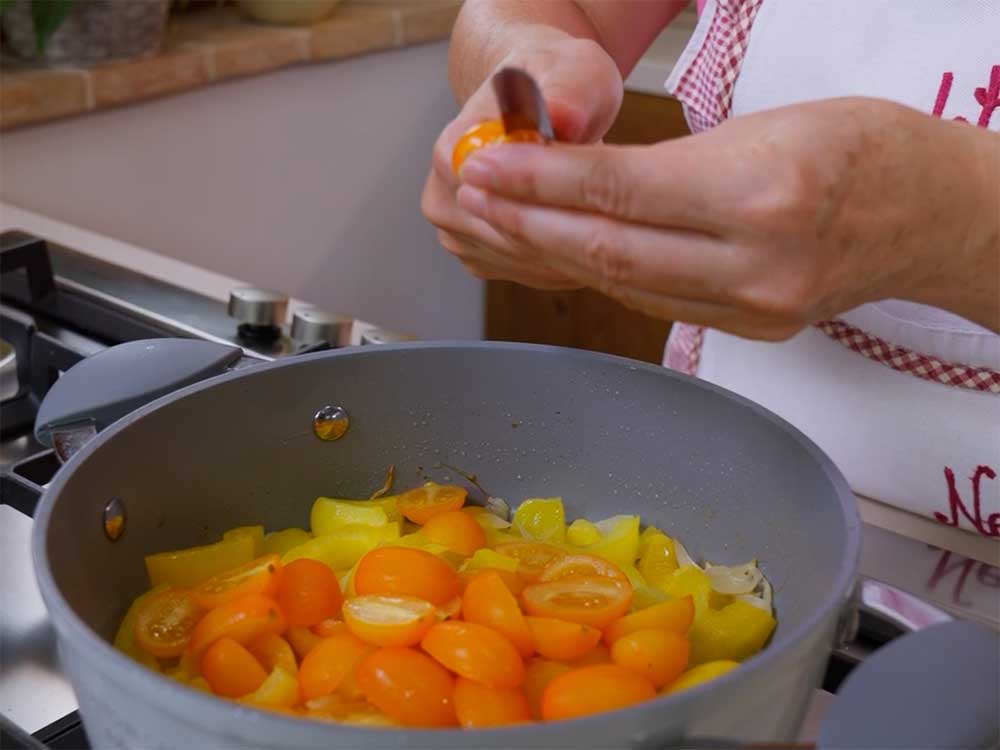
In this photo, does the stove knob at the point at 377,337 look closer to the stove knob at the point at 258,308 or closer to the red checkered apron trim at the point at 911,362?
the stove knob at the point at 258,308

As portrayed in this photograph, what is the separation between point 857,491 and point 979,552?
0.09m

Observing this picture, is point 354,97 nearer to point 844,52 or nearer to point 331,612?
point 844,52

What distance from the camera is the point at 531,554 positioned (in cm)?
63

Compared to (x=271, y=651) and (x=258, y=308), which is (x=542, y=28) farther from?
(x=271, y=651)

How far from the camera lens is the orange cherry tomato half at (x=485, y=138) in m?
0.56

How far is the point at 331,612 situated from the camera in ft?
1.88

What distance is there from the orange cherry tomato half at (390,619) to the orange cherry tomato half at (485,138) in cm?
21

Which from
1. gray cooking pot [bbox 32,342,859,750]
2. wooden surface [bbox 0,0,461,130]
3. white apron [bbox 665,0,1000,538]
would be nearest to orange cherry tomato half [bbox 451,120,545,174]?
gray cooking pot [bbox 32,342,859,750]

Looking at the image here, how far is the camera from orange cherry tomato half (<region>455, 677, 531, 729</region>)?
1.51 feet

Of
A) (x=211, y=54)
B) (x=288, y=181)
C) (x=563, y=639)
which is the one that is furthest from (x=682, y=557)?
(x=288, y=181)

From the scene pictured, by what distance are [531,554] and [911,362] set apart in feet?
1.09

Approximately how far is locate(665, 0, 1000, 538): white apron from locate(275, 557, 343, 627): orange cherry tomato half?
42 centimetres

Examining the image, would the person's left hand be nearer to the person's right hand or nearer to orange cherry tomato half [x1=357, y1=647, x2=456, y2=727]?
Result: the person's right hand

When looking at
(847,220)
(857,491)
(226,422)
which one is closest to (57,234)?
(226,422)
